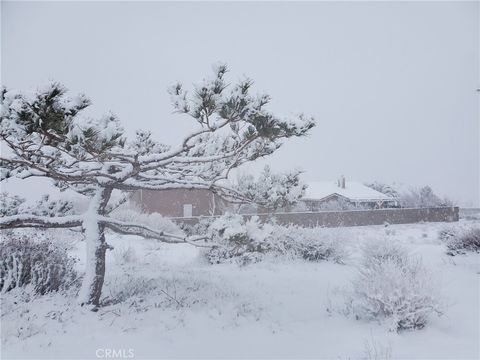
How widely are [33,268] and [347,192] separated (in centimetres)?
4057

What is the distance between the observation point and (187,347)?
4.34 metres

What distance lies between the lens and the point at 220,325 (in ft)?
16.8

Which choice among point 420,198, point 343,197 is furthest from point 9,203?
point 420,198

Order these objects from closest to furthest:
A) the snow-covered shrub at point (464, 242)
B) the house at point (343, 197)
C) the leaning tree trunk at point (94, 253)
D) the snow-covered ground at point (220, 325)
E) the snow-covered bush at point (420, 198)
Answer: the snow-covered ground at point (220, 325), the leaning tree trunk at point (94, 253), the snow-covered shrub at point (464, 242), the house at point (343, 197), the snow-covered bush at point (420, 198)

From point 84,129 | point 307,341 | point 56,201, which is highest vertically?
point 84,129

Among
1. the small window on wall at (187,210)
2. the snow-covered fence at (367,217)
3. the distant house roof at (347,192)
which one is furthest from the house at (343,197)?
the small window on wall at (187,210)

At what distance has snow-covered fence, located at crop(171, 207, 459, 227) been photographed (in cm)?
2551

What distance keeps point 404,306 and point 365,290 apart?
608 millimetres

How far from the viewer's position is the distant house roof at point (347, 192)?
4044 cm

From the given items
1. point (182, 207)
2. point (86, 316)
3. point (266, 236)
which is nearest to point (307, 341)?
point (266, 236)

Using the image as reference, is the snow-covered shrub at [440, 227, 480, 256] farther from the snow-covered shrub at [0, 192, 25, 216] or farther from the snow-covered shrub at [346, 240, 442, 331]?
the snow-covered shrub at [0, 192, 25, 216]

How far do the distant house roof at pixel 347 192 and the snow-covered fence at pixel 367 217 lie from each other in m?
8.08

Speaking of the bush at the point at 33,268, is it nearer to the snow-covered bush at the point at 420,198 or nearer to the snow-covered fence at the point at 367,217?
the snow-covered fence at the point at 367,217

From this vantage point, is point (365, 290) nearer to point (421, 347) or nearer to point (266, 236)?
point (421, 347)
